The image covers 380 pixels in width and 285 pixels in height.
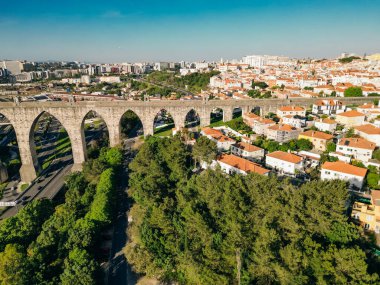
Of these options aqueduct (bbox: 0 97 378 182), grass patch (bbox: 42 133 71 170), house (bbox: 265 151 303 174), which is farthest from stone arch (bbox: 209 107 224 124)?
grass patch (bbox: 42 133 71 170)

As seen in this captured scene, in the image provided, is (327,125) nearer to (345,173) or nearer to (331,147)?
(331,147)

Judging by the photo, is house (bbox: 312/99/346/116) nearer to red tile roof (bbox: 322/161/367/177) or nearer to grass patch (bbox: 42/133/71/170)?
red tile roof (bbox: 322/161/367/177)

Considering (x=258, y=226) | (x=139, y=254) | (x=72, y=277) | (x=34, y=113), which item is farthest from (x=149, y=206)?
(x=34, y=113)

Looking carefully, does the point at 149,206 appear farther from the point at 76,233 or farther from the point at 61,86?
the point at 61,86

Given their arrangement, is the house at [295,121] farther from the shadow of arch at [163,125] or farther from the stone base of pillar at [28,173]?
the stone base of pillar at [28,173]

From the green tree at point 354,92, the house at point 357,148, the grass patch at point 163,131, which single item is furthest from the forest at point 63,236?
the green tree at point 354,92

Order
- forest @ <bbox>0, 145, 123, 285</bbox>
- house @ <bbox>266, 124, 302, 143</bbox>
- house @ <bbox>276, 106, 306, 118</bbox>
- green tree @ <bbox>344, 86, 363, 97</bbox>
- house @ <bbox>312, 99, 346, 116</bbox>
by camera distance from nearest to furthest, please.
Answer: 1. forest @ <bbox>0, 145, 123, 285</bbox>
2. house @ <bbox>266, 124, 302, 143</bbox>
3. house @ <bbox>276, 106, 306, 118</bbox>
4. house @ <bbox>312, 99, 346, 116</bbox>
5. green tree @ <bbox>344, 86, 363, 97</bbox>

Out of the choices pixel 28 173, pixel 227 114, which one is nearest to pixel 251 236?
pixel 227 114
